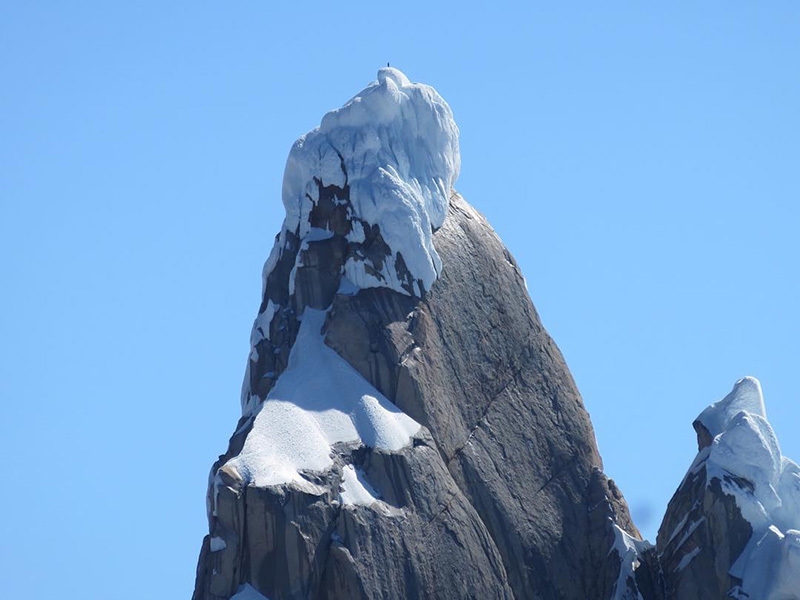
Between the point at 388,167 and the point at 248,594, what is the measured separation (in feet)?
48.3

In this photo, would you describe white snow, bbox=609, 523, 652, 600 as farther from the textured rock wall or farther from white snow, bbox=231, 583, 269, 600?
white snow, bbox=231, 583, 269, 600

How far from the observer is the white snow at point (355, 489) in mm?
80688

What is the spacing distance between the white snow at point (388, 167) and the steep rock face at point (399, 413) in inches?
2.6

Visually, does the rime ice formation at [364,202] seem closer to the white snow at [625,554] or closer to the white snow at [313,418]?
the white snow at [313,418]

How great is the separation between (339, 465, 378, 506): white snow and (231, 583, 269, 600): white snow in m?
3.58

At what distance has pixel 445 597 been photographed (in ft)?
268

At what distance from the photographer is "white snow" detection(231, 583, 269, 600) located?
79.1 m

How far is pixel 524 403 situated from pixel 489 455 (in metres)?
2.47

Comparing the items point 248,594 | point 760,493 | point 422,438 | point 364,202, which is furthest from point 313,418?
point 760,493

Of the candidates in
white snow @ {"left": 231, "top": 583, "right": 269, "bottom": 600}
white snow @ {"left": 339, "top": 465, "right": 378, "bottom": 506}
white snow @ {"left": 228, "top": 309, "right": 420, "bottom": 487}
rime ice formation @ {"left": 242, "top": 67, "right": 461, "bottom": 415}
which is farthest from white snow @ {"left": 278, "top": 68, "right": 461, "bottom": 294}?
white snow @ {"left": 231, "top": 583, "right": 269, "bottom": 600}

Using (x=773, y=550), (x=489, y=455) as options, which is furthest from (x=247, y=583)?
(x=773, y=550)

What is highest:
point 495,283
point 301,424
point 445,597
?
point 495,283

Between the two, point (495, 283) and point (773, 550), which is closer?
point (773, 550)

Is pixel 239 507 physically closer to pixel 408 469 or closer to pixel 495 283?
pixel 408 469
